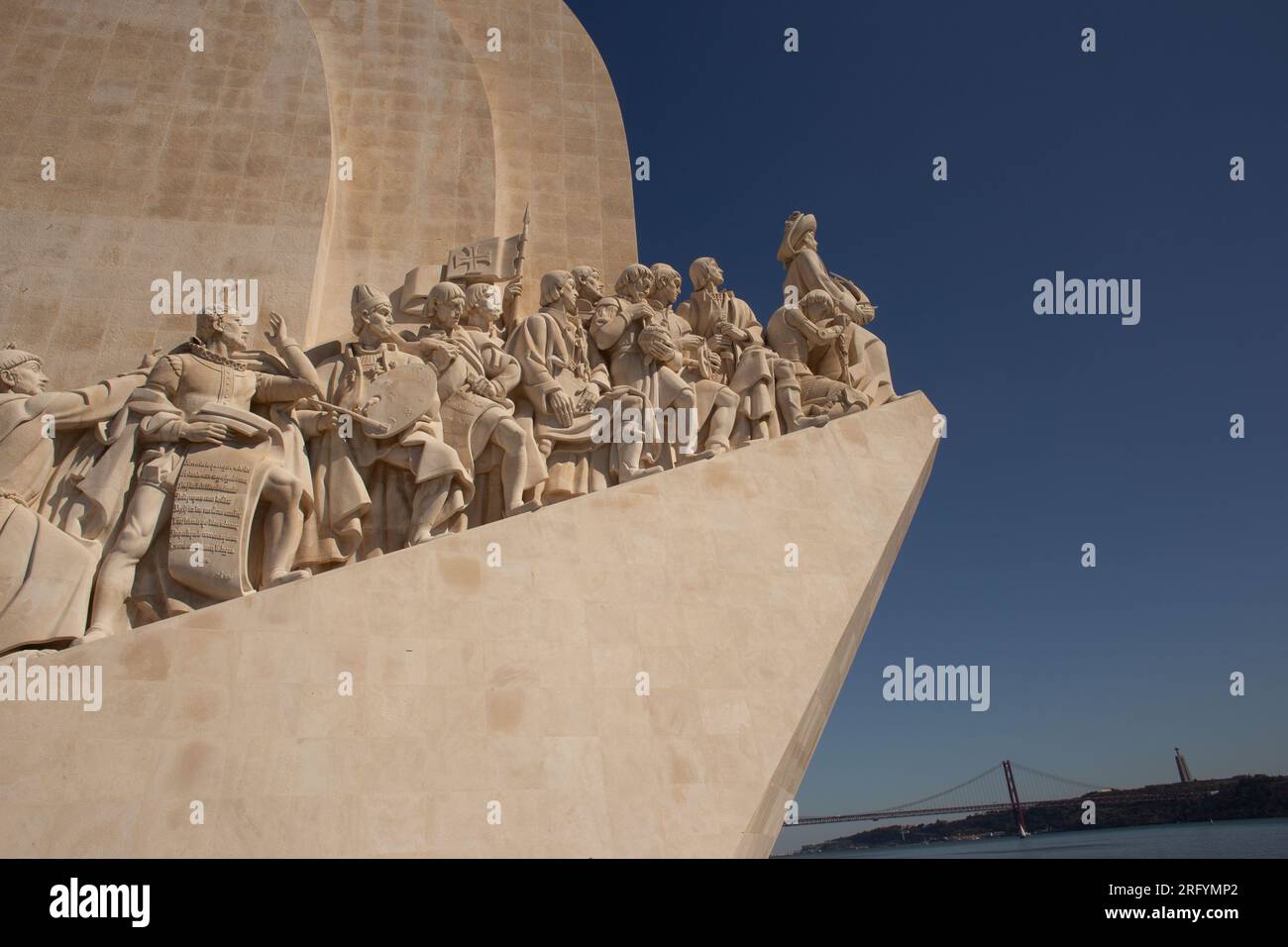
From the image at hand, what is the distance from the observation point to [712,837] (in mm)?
5586

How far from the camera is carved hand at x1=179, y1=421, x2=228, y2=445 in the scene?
654 centimetres

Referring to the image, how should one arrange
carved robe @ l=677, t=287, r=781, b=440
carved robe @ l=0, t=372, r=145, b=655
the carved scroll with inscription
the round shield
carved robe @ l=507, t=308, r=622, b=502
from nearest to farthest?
carved robe @ l=0, t=372, r=145, b=655 < the carved scroll with inscription < the round shield < carved robe @ l=507, t=308, r=622, b=502 < carved robe @ l=677, t=287, r=781, b=440

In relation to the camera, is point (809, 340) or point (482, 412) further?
point (809, 340)

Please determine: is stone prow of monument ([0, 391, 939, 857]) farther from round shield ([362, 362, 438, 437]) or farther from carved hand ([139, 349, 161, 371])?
carved hand ([139, 349, 161, 371])

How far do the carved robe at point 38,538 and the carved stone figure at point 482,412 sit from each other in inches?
82.4

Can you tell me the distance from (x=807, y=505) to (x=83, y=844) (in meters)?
4.83

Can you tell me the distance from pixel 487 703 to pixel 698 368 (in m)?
4.03

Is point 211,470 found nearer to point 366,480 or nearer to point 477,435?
point 366,480

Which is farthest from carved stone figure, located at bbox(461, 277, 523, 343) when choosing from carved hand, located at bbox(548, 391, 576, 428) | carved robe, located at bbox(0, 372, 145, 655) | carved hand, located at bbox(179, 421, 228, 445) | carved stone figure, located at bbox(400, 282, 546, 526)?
carved robe, located at bbox(0, 372, 145, 655)

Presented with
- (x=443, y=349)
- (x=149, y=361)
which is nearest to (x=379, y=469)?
(x=443, y=349)

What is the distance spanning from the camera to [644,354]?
8.61 meters

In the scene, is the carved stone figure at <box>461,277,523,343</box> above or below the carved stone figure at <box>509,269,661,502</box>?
above

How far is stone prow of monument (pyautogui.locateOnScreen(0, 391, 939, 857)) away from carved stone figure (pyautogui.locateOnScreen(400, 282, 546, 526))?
77cm
